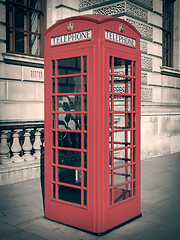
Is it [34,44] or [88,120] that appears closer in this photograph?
[88,120]

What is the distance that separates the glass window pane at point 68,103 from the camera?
12.9 ft

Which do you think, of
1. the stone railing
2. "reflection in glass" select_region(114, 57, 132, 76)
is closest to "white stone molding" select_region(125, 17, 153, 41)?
the stone railing

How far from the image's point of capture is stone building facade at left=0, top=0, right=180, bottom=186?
7930mm

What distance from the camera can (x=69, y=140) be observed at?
13.6 feet

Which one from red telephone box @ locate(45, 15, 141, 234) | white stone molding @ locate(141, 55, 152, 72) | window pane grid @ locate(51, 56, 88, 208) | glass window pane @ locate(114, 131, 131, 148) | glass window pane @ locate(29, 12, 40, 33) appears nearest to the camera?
red telephone box @ locate(45, 15, 141, 234)

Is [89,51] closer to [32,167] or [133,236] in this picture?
[133,236]

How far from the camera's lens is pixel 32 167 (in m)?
6.43

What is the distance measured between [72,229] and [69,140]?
1.10 m

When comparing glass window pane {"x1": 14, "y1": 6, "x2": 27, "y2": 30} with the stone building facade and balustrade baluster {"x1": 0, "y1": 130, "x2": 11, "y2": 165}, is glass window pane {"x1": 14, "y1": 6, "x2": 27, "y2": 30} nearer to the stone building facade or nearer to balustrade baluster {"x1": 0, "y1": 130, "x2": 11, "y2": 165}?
the stone building facade

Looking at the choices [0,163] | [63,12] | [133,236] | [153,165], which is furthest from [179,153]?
[133,236]

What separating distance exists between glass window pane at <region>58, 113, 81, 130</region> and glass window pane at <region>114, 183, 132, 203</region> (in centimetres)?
104

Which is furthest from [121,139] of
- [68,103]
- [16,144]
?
[68,103]

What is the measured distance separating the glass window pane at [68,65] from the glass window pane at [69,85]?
93 mm

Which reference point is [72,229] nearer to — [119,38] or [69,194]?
[69,194]
